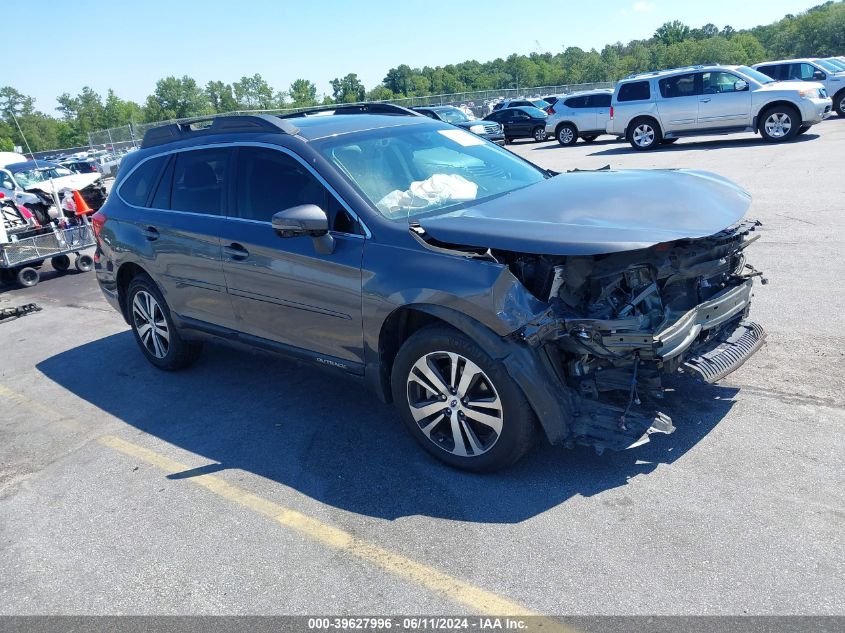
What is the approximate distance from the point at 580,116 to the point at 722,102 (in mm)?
6191

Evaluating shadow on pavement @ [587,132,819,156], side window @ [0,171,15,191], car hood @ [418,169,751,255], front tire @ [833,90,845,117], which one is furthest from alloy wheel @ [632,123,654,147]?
side window @ [0,171,15,191]

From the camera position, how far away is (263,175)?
4.58 m

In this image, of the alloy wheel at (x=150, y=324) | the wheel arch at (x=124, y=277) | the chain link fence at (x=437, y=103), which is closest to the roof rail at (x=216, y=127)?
the wheel arch at (x=124, y=277)

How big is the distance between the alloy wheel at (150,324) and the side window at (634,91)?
16.1m

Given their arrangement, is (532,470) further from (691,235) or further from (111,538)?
(111,538)

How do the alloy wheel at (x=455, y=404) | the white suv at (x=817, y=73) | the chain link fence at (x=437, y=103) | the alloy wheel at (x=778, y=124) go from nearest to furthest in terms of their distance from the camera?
the alloy wheel at (x=455, y=404) → the alloy wheel at (x=778, y=124) → the white suv at (x=817, y=73) → the chain link fence at (x=437, y=103)

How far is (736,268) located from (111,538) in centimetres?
388

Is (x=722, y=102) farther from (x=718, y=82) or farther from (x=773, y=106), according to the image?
(x=773, y=106)

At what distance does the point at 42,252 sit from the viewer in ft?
35.6

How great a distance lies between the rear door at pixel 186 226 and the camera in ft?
16.0

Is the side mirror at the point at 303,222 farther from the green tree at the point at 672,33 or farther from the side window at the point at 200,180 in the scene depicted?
the green tree at the point at 672,33

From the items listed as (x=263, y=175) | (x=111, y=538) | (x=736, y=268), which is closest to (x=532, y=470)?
(x=736, y=268)

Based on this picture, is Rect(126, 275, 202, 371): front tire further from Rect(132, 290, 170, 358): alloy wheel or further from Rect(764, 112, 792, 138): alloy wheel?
Rect(764, 112, 792, 138): alloy wheel

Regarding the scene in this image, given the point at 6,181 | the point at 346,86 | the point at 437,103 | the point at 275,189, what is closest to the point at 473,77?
the point at 346,86
